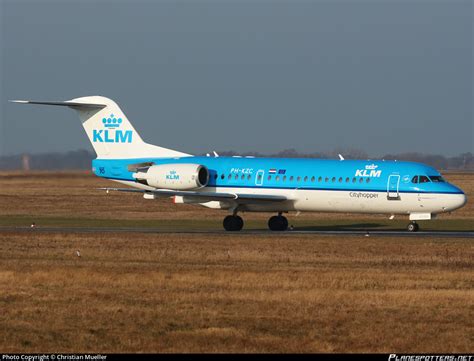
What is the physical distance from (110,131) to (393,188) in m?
14.6

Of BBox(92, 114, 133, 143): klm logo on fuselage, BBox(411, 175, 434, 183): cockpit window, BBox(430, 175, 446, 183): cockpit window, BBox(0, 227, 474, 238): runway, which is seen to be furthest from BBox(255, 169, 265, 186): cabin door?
BBox(430, 175, 446, 183): cockpit window

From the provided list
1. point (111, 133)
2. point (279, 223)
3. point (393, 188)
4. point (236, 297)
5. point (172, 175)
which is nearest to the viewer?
point (236, 297)

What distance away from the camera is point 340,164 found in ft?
141

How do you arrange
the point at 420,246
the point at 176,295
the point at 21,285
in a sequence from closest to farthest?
the point at 176,295 < the point at 21,285 < the point at 420,246

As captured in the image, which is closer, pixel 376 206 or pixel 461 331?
pixel 461 331

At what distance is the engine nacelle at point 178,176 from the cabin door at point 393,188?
8.43 m

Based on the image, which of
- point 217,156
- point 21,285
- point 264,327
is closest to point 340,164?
point 217,156

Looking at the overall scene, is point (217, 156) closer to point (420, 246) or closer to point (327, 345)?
point (420, 246)

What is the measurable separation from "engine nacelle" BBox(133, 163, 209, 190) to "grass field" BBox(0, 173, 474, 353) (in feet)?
14.7

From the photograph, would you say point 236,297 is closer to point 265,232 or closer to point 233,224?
point 265,232

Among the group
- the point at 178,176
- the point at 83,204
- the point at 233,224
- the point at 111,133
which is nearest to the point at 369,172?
the point at 233,224

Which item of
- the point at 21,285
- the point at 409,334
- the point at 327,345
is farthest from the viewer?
the point at 21,285

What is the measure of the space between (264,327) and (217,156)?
28622 mm

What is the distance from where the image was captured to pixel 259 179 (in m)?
43.8
